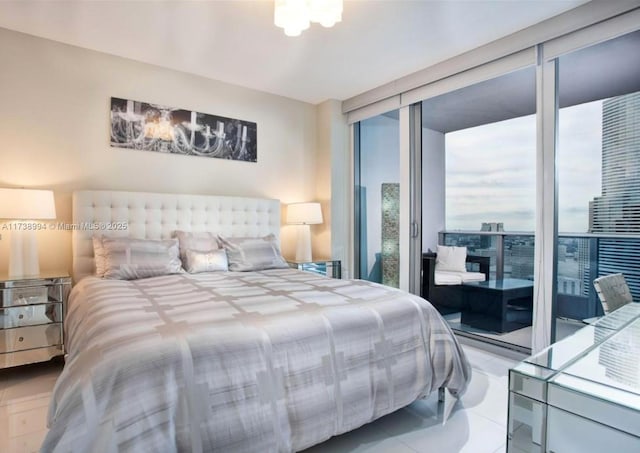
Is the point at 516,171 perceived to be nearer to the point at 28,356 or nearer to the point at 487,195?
the point at 487,195

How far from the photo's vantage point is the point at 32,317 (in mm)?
2547

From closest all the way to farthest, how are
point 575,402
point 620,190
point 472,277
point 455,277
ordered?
point 575,402 → point 620,190 → point 472,277 → point 455,277

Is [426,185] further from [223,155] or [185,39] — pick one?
[185,39]

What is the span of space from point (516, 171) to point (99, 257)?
371 cm

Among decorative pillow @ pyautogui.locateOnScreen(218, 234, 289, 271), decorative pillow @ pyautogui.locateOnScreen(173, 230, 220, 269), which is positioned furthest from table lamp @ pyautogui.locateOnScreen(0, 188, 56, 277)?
decorative pillow @ pyautogui.locateOnScreen(218, 234, 289, 271)

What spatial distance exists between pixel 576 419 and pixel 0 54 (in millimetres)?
4270

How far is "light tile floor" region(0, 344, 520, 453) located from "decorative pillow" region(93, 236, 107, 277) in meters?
0.83

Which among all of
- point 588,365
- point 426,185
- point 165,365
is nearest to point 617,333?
point 588,365

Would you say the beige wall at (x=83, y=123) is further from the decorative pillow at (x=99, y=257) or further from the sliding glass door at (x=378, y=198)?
the sliding glass door at (x=378, y=198)

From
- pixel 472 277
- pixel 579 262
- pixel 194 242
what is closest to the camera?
pixel 579 262

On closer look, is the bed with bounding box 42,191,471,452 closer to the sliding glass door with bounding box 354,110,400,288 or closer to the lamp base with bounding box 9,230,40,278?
the lamp base with bounding box 9,230,40,278

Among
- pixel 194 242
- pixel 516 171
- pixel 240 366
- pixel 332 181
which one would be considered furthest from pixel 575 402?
pixel 332 181

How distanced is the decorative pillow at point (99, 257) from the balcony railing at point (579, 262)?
3515 mm

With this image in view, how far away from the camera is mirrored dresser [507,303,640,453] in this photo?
38.2 inches
